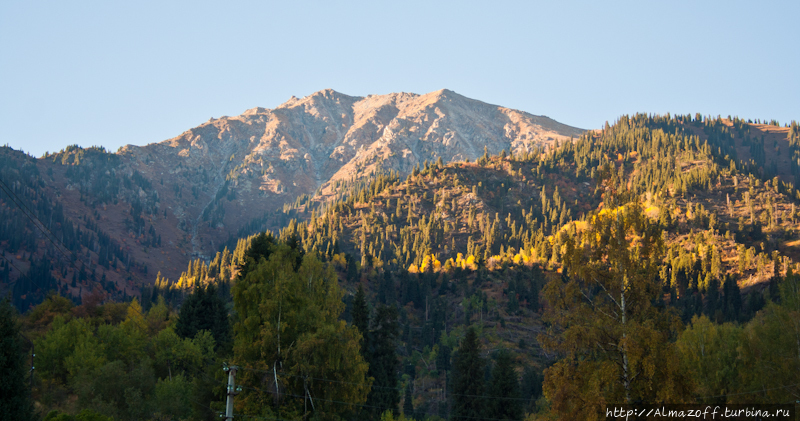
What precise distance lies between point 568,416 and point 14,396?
33.1 m

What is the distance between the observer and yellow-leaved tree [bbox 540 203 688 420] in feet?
86.4

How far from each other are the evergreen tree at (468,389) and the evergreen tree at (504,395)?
4.84ft

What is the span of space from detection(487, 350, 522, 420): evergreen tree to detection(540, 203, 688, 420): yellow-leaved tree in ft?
99.6

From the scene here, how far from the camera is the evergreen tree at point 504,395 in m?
58.8

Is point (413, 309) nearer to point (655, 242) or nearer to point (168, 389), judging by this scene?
point (168, 389)

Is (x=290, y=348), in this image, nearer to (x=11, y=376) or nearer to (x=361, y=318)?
(x=11, y=376)

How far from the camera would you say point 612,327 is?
27812 mm

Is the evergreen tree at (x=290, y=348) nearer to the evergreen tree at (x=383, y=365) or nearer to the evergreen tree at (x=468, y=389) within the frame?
the evergreen tree at (x=383, y=365)

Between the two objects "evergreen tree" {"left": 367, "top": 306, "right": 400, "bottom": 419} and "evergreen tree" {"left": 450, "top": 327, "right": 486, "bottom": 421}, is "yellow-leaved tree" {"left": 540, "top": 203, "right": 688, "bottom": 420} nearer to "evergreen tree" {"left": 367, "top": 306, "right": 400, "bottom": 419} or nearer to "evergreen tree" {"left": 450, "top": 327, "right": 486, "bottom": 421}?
"evergreen tree" {"left": 367, "top": 306, "right": 400, "bottom": 419}

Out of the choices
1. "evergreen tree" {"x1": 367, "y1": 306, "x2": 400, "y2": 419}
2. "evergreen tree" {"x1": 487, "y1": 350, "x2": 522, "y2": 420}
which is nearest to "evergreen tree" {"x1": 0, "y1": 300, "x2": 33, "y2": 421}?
"evergreen tree" {"x1": 367, "y1": 306, "x2": 400, "y2": 419}

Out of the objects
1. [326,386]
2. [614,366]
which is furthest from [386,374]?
[614,366]

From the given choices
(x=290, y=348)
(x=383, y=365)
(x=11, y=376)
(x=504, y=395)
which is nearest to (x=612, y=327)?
(x=290, y=348)

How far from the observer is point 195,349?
62.9 metres

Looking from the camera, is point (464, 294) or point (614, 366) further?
point (464, 294)
